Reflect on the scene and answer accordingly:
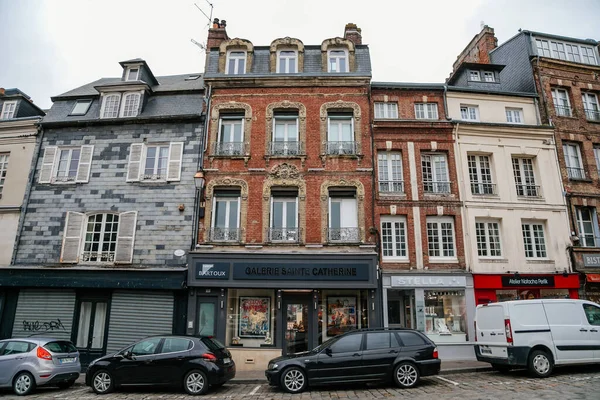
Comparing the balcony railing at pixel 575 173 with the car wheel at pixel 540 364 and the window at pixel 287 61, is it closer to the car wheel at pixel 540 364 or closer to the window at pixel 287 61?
the car wheel at pixel 540 364

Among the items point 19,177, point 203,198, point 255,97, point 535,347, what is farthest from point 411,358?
point 19,177

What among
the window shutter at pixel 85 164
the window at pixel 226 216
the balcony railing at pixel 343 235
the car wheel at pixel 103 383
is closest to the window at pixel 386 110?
the balcony railing at pixel 343 235

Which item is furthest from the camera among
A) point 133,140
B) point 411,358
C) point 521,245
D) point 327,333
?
point 133,140

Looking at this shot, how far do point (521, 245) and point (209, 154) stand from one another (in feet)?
42.4

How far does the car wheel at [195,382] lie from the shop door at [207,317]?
13.9ft

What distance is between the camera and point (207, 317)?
1389 centimetres

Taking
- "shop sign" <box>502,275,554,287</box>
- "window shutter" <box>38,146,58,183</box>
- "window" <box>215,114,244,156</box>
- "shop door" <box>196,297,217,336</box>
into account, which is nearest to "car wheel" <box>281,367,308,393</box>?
"shop door" <box>196,297,217,336</box>

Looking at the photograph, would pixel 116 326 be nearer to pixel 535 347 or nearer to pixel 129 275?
pixel 129 275

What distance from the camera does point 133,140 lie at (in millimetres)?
15867

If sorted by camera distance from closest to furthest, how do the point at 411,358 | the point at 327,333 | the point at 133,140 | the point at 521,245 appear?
the point at 411,358 → the point at 327,333 → the point at 521,245 → the point at 133,140

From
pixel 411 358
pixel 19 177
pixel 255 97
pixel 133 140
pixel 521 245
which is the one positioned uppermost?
pixel 255 97

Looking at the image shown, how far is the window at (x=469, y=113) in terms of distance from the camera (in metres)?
16.4

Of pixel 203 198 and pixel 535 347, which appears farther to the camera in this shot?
pixel 203 198

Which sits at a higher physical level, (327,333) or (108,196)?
(108,196)
